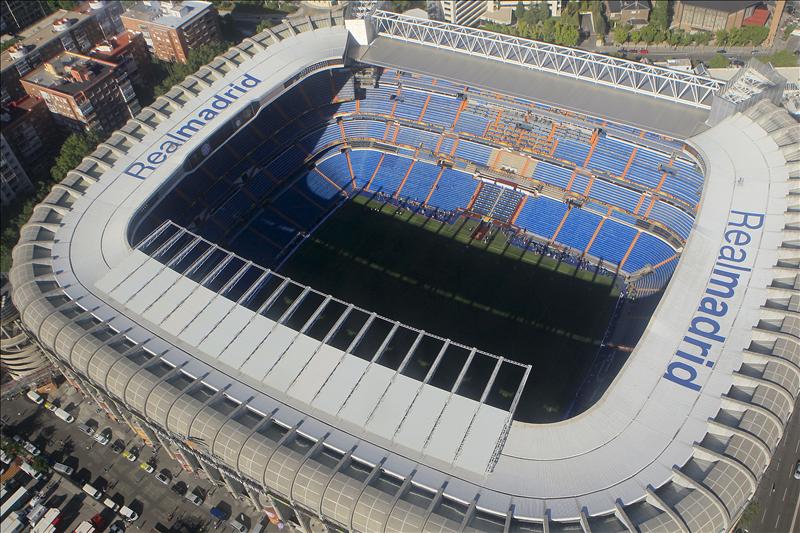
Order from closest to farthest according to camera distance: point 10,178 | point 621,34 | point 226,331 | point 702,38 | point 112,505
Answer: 1. point 226,331
2. point 112,505
3. point 10,178
4. point 702,38
5. point 621,34

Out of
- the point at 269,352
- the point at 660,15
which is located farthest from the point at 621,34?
the point at 269,352

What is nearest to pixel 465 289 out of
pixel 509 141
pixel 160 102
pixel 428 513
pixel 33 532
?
pixel 509 141

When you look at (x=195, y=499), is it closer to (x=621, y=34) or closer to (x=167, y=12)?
(x=167, y=12)

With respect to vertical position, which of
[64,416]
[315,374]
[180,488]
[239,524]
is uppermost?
[315,374]

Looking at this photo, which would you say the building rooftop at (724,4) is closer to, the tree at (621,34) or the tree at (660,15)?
the tree at (660,15)

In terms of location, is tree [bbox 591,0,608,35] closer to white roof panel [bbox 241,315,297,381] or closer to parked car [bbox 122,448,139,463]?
white roof panel [bbox 241,315,297,381]

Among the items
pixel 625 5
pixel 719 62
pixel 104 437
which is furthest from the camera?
pixel 625 5
